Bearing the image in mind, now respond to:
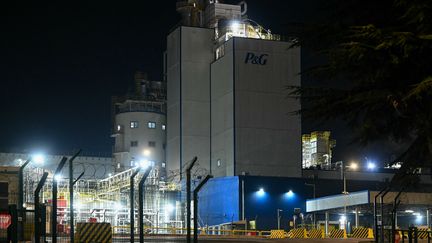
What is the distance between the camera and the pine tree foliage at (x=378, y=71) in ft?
38.1

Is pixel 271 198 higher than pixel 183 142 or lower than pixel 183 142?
lower

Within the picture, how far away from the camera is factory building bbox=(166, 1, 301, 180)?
7931 centimetres

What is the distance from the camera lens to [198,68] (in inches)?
3430

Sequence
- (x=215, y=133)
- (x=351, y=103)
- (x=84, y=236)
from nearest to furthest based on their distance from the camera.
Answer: (x=351, y=103), (x=84, y=236), (x=215, y=133)

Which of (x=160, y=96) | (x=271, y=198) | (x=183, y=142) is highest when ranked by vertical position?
(x=160, y=96)

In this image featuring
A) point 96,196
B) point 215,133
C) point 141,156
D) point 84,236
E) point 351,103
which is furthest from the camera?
point 141,156

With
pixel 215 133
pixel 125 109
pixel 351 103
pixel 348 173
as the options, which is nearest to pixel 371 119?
pixel 351 103

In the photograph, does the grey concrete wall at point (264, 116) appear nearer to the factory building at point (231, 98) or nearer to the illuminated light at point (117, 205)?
the factory building at point (231, 98)

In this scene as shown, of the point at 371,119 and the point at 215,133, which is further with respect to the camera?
the point at 215,133

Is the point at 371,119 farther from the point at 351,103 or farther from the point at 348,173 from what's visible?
the point at 348,173

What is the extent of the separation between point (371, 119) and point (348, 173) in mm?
76619

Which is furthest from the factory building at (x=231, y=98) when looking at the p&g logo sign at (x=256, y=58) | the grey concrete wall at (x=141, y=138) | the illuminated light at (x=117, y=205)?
the illuminated light at (x=117, y=205)

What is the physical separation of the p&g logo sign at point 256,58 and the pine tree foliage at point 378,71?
66.8 meters

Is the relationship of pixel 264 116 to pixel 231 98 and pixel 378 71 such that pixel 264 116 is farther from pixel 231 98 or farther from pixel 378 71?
pixel 378 71
